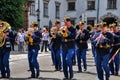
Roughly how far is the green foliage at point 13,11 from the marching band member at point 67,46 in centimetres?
2121

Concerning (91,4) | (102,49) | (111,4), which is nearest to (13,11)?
(102,49)

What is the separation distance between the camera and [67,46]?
13352 mm

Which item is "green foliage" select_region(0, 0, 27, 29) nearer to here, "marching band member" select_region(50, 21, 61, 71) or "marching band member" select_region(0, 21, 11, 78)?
"marching band member" select_region(50, 21, 61, 71)

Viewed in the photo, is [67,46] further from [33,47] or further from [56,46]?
[56,46]

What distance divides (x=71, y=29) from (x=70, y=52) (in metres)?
0.77

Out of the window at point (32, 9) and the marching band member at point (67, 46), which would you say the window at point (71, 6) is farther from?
the marching band member at point (67, 46)

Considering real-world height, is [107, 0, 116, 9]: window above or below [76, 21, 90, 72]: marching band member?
above

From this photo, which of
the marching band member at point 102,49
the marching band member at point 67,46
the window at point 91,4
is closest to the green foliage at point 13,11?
the marching band member at point 67,46

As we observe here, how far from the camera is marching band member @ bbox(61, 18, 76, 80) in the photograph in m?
13.2

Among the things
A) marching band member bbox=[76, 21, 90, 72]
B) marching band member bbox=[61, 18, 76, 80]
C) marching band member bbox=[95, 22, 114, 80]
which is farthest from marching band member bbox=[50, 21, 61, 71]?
marching band member bbox=[95, 22, 114, 80]

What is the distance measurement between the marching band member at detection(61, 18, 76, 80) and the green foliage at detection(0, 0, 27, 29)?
21.2m

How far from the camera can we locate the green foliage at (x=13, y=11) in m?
34.1

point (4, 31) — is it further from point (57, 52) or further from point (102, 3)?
point (102, 3)

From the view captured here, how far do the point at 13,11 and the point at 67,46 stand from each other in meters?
22.0
